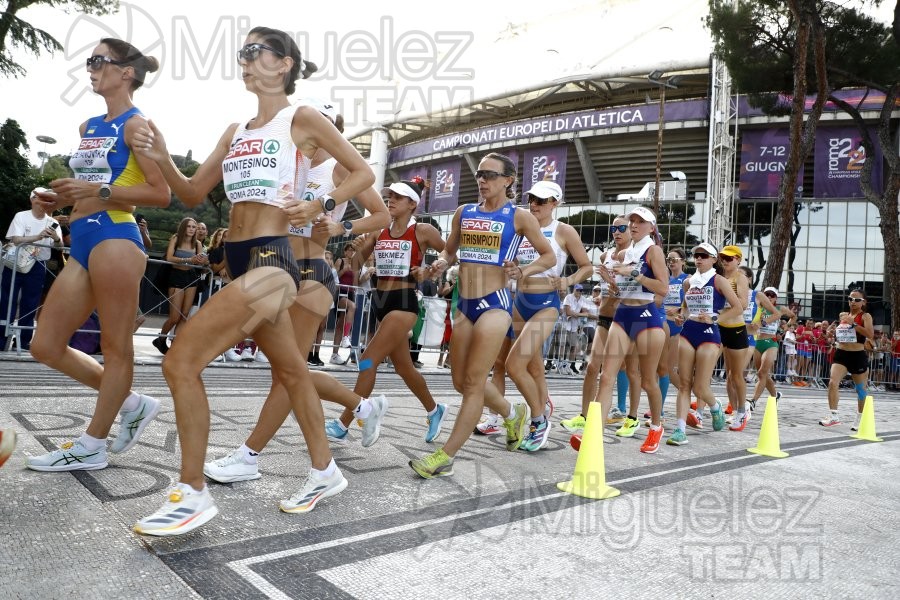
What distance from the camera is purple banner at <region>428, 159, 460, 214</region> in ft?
132

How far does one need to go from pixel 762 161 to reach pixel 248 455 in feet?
110

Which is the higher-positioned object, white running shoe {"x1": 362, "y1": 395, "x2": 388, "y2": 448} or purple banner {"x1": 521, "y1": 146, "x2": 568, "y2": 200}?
purple banner {"x1": 521, "y1": 146, "x2": 568, "y2": 200}

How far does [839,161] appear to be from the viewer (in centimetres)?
3052

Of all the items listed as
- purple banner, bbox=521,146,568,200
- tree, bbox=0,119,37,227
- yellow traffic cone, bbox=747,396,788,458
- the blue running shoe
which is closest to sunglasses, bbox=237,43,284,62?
the blue running shoe

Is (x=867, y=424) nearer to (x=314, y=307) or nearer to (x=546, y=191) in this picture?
(x=546, y=191)

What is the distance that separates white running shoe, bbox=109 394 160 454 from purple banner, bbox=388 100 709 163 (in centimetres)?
3375

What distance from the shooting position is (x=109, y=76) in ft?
10.7

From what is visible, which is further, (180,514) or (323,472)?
(323,472)

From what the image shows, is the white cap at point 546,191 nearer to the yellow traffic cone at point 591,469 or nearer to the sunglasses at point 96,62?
the yellow traffic cone at point 591,469

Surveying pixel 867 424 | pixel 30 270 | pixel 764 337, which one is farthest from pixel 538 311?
pixel 764 337

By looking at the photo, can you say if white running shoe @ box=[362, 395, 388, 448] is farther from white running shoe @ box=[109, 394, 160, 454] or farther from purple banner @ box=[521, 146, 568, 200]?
purple banner @ box=[521, 146, 568, 200]

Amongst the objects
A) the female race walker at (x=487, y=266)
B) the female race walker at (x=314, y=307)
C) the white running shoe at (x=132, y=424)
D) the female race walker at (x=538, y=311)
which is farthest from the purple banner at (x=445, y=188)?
the white running shoe at (x=132, y=424)

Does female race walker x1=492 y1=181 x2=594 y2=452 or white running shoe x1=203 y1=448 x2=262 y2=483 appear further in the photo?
female race walker x1=492 y1=181 x2=594 y2=452

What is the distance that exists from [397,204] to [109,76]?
2.07 m
